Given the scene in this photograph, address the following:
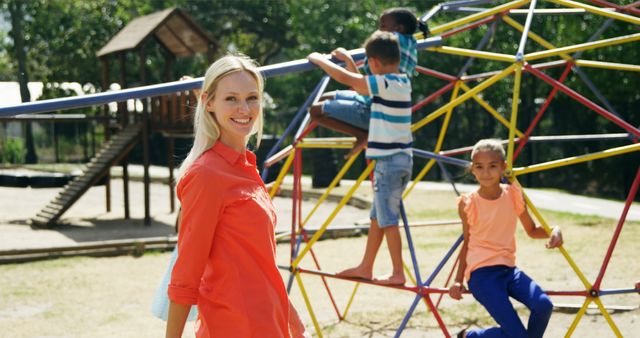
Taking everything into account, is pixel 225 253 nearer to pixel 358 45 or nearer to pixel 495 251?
pixel 495 251

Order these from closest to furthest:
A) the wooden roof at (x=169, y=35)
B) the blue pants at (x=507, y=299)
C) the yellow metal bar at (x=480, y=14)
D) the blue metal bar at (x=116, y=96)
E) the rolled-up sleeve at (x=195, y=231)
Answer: the rolled-up sleeve at (x=195, y=231) → the blue metal bar at (x=116, y=96) → the blue pants at (x=507, y=299) → the yellow metal bar at (x=480, y=14) → the wooden roof at (x=169, y=35)

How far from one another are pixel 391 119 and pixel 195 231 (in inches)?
90.2

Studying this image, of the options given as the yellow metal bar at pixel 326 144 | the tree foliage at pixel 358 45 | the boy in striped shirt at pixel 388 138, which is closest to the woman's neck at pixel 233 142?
the boy in striped shirt at pixel 388 138

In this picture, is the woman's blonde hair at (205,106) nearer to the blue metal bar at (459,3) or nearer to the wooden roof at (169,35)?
the blue metal bar at (459,3)

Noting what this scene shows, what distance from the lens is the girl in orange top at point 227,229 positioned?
2.18 metres

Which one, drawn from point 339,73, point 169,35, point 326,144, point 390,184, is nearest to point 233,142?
point 339,73

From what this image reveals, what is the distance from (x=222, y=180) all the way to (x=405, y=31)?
2.62 metres

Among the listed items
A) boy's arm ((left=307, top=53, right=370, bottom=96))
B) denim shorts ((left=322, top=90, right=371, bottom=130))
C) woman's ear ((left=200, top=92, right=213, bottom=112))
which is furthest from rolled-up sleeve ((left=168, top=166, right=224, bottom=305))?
denim shorts ((left=322, top=90, right=371, bottom=130))

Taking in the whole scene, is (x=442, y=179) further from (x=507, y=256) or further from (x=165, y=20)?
(x=507, y=256)

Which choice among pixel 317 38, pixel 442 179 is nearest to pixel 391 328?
pixel 442 179

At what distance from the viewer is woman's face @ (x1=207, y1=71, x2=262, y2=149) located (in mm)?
2297

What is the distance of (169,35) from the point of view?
13.7 metres

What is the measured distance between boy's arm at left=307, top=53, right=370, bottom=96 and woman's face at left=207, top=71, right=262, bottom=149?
59.5 inches

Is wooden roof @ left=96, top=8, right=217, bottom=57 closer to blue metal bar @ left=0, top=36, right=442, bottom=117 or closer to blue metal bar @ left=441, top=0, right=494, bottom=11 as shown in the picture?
blue metal bar @ left=441, top=0, right=494, bottom=11
